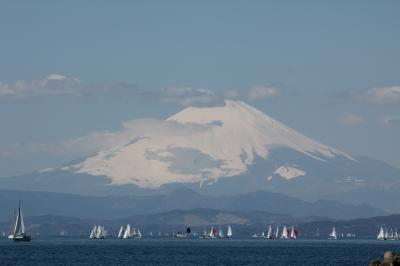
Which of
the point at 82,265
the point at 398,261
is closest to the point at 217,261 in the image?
the point at 82,265

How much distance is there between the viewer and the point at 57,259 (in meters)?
170

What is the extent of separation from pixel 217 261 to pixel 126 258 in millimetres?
14023

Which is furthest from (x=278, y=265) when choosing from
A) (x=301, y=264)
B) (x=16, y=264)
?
(x=16, y=264)

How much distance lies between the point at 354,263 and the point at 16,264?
1711 inches

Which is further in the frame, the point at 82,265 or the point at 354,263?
the point at 354,263

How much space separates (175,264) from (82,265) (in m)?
12.1

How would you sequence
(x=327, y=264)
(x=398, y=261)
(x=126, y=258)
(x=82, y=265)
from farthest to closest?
(x=126, y=258) → (x=327, y=264) → (x=82, y=265) → (x=398, y=261)

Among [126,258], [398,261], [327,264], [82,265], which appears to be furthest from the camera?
[126,258]

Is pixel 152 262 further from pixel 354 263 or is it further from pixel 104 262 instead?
pixel 354 263

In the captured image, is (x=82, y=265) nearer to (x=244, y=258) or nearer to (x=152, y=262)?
(x=152, y=262)

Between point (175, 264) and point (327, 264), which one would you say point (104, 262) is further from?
point (327, 264)

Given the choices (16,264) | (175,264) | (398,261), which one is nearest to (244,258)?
(175,264)

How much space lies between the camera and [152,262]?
158250mm

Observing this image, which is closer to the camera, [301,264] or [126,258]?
[301,264]
